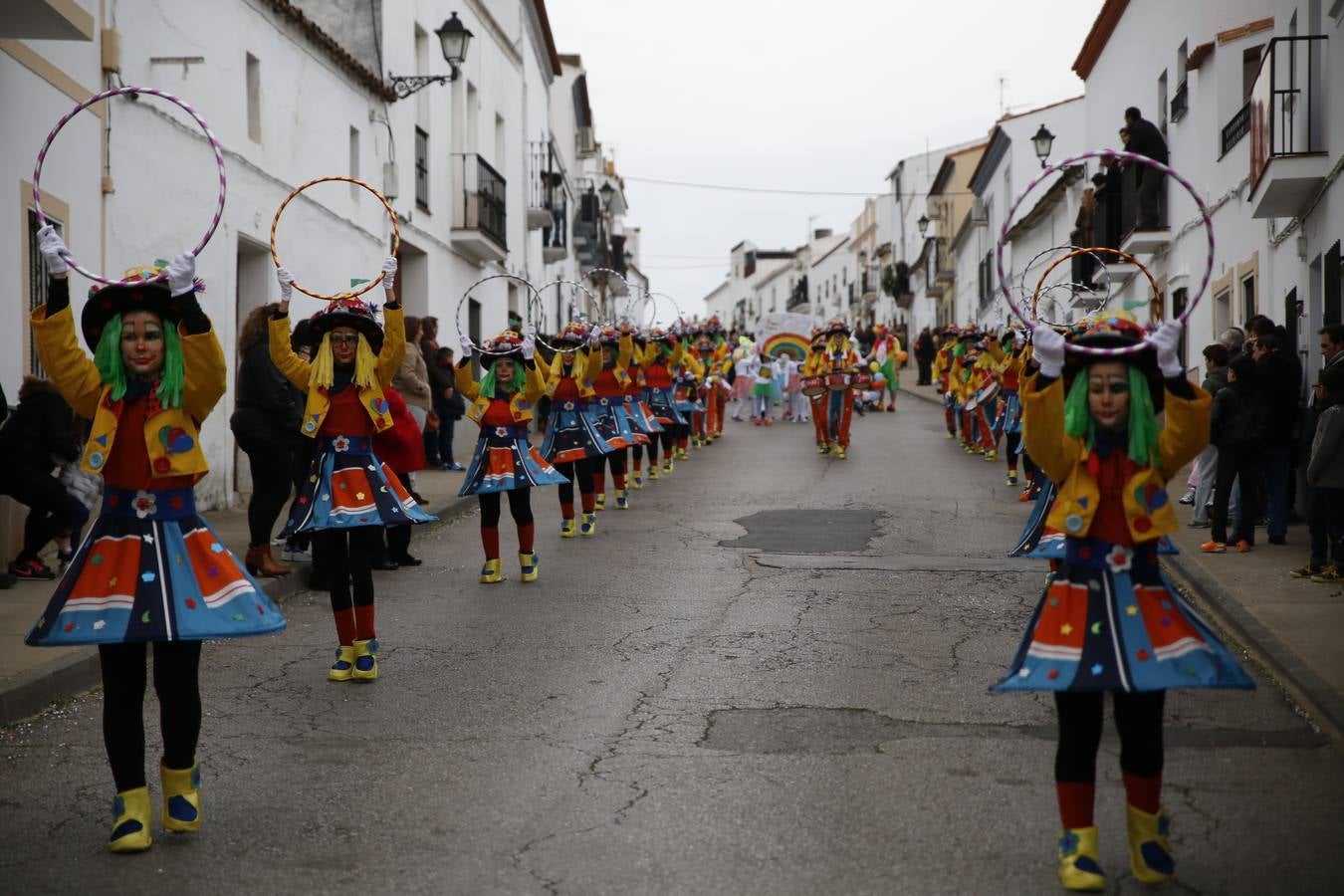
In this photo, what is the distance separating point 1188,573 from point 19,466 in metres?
7.48

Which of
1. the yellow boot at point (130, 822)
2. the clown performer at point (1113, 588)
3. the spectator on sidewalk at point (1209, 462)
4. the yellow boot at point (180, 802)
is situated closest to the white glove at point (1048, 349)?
the clown performer at point (1113, 588)

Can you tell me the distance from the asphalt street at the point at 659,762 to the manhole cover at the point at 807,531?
1993mm

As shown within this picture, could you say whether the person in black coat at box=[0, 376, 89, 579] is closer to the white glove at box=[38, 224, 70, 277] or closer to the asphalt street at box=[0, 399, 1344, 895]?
the asphalt street at box=[0, 399, 1344, 895]

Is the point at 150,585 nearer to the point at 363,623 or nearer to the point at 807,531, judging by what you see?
the point at 363,623

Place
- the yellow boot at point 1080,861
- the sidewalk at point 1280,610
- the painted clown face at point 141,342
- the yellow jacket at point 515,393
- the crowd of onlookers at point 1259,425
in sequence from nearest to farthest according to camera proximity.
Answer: the yellow boot at point 1080,861 → the painted clown face at point 141,342 → the sidewalk at point 1280,610 → the crowd of onlookers at point 1259,425 → the yellow jacket at point 515,393

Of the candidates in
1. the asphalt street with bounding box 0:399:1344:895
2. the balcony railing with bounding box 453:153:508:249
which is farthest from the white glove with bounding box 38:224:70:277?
the balcony railing with bounding box 453:153:508:249

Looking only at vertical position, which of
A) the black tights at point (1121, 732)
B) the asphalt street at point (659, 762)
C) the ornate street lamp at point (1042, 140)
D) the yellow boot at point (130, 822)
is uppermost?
the ornate street lamp at point (1042, 140)

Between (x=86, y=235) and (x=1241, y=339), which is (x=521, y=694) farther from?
(x=1241, y=339)

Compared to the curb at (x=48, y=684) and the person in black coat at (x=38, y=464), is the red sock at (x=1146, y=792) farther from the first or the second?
the person in black coat at (x=38, y=464)

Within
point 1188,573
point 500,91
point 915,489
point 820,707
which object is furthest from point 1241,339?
point 500,91

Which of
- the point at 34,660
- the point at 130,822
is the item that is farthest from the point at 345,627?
the point at 130,822

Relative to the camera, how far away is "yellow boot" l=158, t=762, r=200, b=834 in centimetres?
498

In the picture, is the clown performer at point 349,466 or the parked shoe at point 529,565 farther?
the parked shoe at point 529,565

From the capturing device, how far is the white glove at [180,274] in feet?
16.4
